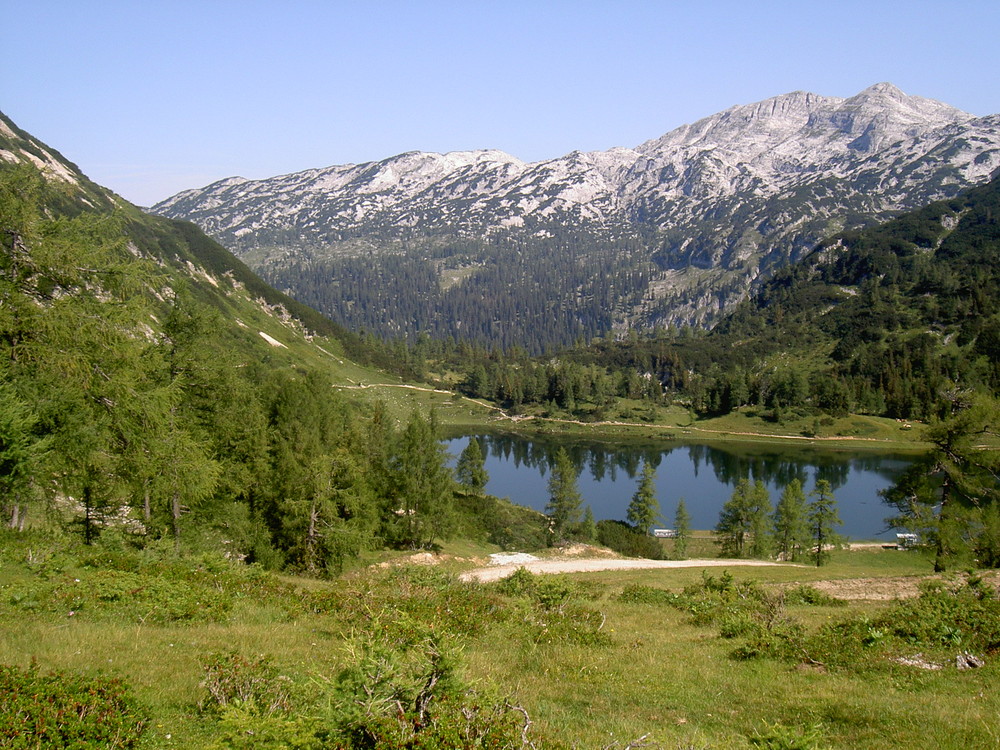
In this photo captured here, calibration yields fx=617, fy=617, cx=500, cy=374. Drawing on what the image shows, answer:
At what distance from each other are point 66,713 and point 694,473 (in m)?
123

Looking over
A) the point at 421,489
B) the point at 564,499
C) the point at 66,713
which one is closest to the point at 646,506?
the point at 564,499

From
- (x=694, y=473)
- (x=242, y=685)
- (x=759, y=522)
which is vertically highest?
(x=242, y=685)

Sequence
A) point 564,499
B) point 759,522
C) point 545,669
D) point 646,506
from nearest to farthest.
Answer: point 545,669, point 759,522, point 564,499, point 646,506

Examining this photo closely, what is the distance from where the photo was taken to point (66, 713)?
5820 mm

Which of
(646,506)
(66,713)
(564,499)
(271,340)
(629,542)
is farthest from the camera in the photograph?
(271,340)

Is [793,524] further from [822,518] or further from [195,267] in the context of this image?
[195,267]

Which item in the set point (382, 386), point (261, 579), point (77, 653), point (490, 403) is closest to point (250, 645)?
point (77, 653)

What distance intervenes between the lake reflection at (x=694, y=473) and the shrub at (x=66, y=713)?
76.3 m

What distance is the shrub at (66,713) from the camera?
18.1 feet

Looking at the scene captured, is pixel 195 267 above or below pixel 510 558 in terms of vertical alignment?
above

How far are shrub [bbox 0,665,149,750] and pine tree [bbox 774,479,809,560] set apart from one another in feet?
192

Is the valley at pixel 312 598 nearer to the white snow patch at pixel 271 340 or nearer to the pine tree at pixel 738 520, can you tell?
the pine tree at pixel 738 520

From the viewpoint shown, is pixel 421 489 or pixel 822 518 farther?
pixel 822 518

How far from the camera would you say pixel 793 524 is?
56.7 m
